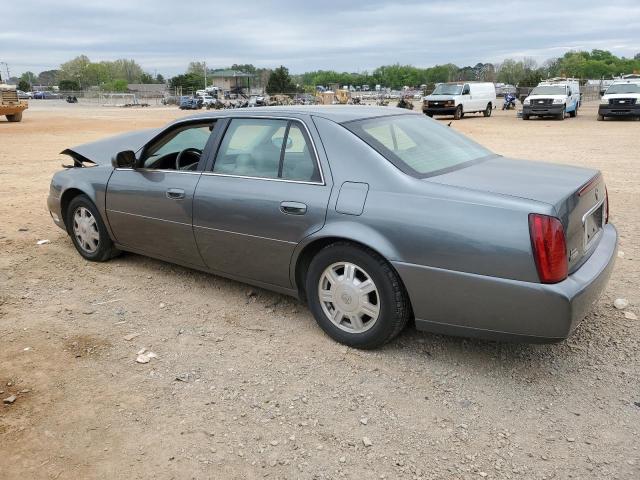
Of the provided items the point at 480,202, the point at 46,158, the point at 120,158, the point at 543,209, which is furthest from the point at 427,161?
the point at 46,158

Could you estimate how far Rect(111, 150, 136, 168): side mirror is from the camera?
16.2ft

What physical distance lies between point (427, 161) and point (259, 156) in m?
1.23

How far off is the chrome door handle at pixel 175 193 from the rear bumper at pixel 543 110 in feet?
92.1

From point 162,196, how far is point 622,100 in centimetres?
2730

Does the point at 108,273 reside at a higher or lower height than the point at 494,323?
lower

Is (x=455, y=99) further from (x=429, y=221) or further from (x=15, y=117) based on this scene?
(x=429, y=221)

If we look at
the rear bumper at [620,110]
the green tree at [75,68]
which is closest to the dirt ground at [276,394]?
the rear bumper at [620,110]

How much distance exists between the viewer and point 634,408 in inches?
121

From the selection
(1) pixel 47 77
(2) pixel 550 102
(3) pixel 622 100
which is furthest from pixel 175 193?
(1) pixel 47 77

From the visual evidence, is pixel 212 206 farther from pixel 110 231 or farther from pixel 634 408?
pixel 634 408

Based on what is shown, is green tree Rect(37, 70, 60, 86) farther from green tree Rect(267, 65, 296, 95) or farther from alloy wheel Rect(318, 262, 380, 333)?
alloy wheel Rect(318, 262, 380, 333)

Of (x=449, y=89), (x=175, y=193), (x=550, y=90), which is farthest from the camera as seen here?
(x=449, y=89)

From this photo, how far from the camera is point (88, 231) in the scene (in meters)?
5.54

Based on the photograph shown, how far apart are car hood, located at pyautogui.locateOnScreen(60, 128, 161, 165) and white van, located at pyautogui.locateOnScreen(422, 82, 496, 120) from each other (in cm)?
2558
